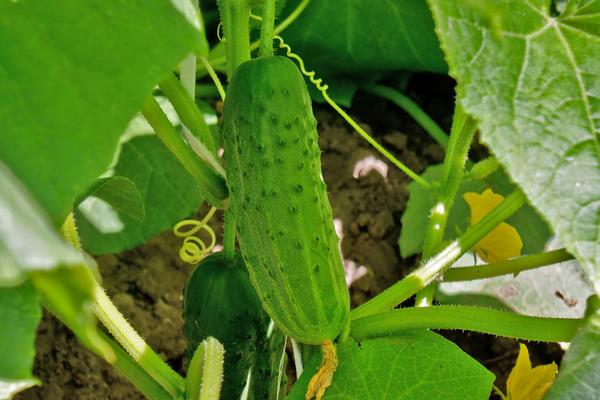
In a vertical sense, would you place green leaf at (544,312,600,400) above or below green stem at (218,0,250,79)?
below

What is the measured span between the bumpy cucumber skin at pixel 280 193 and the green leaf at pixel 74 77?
0.29 m

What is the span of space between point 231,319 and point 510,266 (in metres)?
0.43

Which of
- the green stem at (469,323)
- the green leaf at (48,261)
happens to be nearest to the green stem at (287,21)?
the green stem at (469,323)

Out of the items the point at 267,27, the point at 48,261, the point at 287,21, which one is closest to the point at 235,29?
the point at 267,27

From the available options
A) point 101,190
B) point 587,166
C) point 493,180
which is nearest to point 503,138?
point 587,166

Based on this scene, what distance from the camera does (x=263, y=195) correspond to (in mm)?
Answer: 941

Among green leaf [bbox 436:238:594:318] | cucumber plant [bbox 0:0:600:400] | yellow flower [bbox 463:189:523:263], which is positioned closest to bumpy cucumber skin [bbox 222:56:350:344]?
cucumber plant [bbox 0:0:600:400]

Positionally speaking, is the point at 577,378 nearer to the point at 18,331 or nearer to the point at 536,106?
the point at 536,106

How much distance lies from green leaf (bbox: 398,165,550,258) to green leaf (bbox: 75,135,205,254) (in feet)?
1.48

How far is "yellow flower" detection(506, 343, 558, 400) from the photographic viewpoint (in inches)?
48.6

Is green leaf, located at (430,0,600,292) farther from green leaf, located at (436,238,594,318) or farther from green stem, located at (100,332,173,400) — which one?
green leaf, located at (436,238,594,318)

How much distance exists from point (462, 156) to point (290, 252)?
366 millimetres

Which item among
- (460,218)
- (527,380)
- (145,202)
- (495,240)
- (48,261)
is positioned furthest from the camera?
(460,218)

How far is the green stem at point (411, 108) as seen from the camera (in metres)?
1.90
